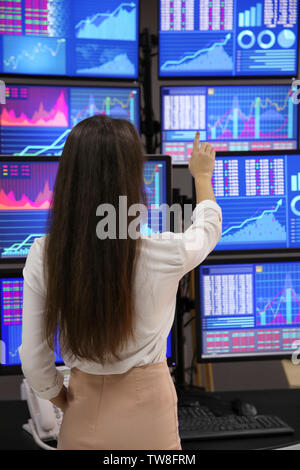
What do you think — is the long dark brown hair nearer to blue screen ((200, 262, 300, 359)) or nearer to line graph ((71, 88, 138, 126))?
blue screen ((200, 262, 300, 359))

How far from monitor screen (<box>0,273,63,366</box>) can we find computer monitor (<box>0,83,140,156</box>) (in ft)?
2.52

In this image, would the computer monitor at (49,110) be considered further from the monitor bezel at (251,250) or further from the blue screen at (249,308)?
the blue screen at (249,308)

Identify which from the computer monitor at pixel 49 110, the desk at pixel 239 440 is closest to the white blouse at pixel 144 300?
the desk at pixel 239 440

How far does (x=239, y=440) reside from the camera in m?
1.43

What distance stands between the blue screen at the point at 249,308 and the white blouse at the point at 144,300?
1.57 ft

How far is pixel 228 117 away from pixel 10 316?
1.23 m

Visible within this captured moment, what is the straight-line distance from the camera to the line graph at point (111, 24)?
2139mm

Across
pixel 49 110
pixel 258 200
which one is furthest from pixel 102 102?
pixel 258 200

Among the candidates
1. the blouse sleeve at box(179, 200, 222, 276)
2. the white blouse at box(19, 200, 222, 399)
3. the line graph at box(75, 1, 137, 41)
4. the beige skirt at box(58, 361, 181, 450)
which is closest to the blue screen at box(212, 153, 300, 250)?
the blouse sleeve at box(179, 200, 222, 276)

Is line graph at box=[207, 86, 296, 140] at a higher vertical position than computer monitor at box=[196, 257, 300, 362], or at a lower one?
higher

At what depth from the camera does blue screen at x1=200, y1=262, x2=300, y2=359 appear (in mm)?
1646

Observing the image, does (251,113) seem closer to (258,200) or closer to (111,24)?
(111,24)
